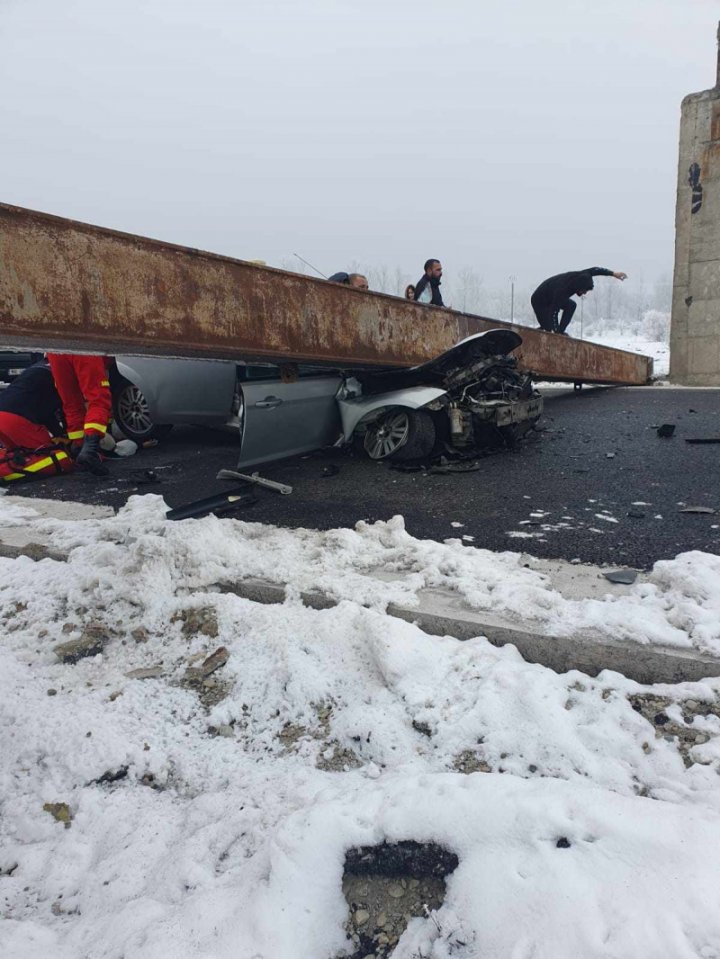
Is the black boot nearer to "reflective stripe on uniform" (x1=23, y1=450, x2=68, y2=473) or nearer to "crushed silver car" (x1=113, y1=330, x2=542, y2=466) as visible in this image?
"reflective stripe on uniform" (x1=23, y1=450, x2=68, y2=473)

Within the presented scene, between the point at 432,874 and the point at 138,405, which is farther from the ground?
the point at 138,405

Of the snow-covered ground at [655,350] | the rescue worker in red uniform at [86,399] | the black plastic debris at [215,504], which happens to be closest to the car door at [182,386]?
the rescue worker in red uniform at [86,399]

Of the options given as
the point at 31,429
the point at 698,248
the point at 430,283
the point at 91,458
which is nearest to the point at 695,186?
the point at 698,248

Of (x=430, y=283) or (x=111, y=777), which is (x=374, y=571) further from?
(x=430, y=283)

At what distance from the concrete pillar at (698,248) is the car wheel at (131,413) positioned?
969 centimetres

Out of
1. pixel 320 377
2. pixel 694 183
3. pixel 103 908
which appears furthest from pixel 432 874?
pixel 694 183

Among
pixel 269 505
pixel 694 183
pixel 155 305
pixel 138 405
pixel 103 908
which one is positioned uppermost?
pixel 694 183

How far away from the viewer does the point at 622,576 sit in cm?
244

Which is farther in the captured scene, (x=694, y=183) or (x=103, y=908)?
(x=694, y=183)

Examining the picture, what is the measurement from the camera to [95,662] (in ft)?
7.46

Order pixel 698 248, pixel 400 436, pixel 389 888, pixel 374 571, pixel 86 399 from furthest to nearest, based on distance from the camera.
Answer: pixel 698 248, pixel 86 399, pixel 400 436, pixel 374 571, pixel 389 888

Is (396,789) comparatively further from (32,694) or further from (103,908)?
(32,694)

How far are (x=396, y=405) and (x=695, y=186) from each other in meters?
8.93

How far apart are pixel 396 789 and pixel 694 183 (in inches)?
472
